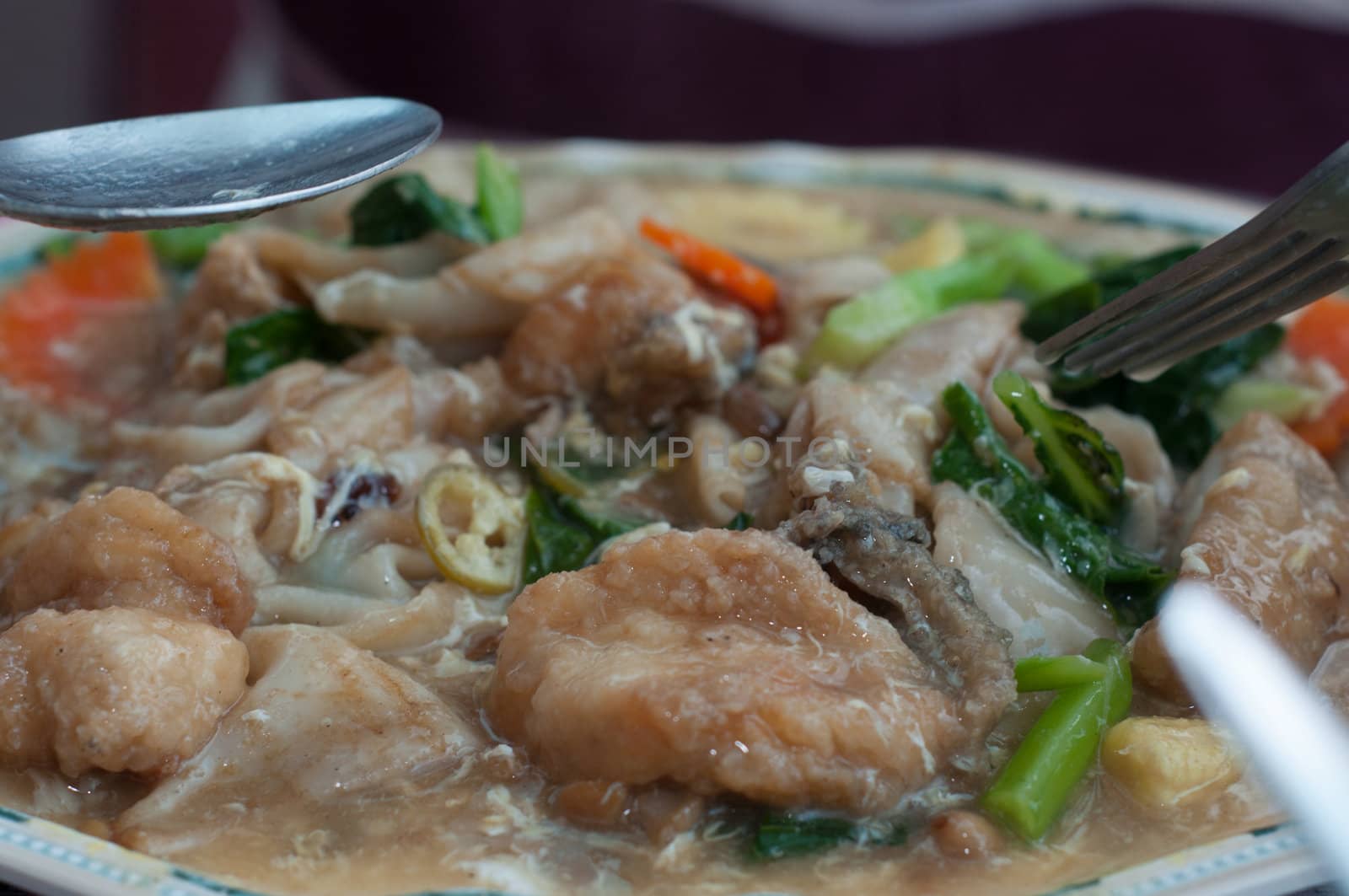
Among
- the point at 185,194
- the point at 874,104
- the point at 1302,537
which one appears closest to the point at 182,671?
the point at 185,194

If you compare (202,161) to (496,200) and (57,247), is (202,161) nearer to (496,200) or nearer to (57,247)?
(496,200)

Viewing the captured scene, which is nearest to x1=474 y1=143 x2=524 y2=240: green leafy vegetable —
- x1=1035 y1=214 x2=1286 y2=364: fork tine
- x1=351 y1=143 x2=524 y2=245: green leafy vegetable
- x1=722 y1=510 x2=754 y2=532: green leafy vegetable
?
x1=351 y1=143 x2=524 y2=245: green leafy vegetable

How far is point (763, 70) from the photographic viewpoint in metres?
7.40

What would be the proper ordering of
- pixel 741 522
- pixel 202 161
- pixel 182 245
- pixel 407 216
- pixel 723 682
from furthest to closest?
pixel 182 245, pixel 407 216, pixel 741 522, pixel 202 161, pixel 723 682

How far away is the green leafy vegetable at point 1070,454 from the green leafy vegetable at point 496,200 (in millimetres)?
1492

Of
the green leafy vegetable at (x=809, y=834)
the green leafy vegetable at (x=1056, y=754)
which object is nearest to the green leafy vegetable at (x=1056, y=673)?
the green leafy vegetable at (x=1056, y=754)

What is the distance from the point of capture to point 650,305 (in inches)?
122

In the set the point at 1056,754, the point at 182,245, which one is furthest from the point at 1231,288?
the point at 182,245

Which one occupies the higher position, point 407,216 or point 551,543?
point 407,216

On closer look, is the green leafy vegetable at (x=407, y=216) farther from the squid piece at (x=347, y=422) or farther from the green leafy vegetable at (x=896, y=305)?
the green leafy vegetable at (x=896, y=305)

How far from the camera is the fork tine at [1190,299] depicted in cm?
224

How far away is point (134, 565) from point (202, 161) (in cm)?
89

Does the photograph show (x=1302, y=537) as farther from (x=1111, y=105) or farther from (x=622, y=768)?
(x=1111, y=105)

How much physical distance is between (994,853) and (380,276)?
2.11 meters
